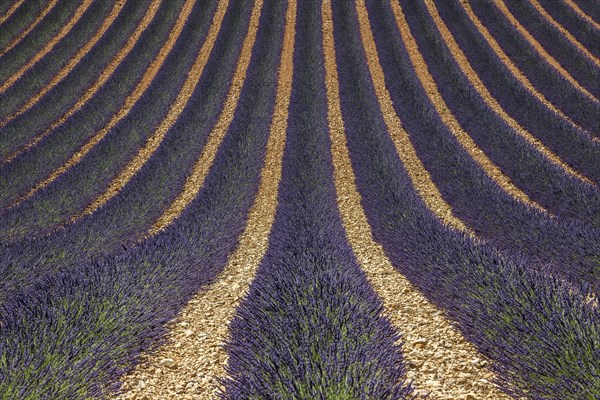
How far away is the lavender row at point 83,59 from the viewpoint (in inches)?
450

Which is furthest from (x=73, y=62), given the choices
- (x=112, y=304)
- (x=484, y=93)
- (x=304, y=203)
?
(x=112, y=304)

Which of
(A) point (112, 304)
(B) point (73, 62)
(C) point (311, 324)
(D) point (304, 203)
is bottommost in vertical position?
(D) point (304, 203)

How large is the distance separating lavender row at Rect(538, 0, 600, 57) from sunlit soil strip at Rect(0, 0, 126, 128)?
42.5 feet

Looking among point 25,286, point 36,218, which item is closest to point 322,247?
point 25,286

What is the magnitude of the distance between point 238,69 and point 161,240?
7705 mm

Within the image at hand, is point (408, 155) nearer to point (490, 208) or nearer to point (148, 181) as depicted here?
point (490, 208)

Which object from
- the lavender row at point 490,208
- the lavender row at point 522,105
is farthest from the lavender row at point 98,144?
the lavender row at point 522,105

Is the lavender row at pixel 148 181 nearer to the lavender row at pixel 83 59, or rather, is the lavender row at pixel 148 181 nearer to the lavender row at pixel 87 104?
the lavender row at pixel 87 104

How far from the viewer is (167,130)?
1000 cm

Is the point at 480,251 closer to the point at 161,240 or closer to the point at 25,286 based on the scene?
the point at 161,240

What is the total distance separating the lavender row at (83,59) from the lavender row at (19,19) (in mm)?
1615

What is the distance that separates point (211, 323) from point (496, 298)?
2487mm

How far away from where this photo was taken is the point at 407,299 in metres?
4.71

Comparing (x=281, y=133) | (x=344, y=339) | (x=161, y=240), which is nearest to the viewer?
(x=344, y=339)
